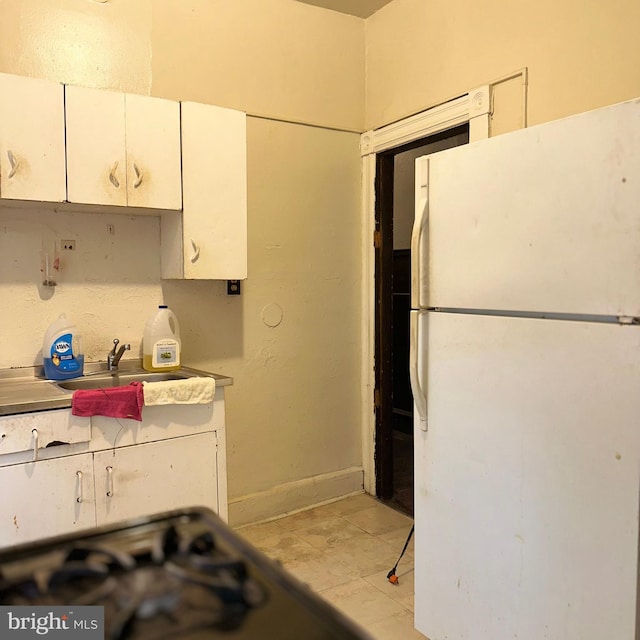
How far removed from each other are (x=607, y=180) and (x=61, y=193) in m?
1.83

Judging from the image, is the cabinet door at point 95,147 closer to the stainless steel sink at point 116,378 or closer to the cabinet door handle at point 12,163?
the cabinet door handle at point 12,163

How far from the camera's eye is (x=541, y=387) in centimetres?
151

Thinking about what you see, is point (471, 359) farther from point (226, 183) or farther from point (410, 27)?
point (410, 27)

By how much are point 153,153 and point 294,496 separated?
1.94 metres

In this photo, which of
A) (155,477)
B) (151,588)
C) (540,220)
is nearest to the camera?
(151,588)

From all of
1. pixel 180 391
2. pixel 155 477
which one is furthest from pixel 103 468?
pixel 180 391

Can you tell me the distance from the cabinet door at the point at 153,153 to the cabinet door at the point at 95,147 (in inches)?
1.4

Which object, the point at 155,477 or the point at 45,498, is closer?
the point at 45,498

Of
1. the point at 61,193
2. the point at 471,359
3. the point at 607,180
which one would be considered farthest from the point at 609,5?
the point at 61,193

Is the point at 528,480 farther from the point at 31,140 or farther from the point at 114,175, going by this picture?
the point at 31,140

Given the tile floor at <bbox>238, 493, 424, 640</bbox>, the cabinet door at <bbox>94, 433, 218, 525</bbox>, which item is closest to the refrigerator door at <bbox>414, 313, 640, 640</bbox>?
the tile floor at <bbox>238, 493, 424, 640</bbox>

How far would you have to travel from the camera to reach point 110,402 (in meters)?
1.94

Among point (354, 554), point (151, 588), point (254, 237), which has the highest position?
point (254, 237)

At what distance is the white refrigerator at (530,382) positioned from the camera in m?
1.33
